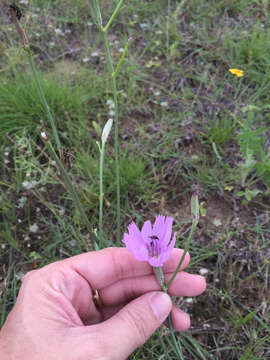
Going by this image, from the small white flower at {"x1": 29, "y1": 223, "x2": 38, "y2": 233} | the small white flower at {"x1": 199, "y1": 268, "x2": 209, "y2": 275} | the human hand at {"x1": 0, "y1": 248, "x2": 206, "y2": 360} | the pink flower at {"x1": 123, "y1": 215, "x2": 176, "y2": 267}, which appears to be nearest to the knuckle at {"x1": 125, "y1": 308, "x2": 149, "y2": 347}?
the human hand at {"x1": 0, "y1": 248, "x2": 206, "y2": 360}

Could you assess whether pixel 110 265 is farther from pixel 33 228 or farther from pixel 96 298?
pixel 33 228

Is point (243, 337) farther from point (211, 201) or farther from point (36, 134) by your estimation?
point (36, 134)

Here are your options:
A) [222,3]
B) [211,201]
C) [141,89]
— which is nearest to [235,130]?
[211,201]

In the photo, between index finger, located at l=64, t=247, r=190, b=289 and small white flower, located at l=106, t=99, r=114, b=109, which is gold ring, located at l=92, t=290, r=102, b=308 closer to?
index finger, located at l=64, t=247, r=190, b=289

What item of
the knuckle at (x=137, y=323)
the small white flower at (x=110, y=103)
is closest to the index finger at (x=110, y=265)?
the knuckle at (x=137, y=323)

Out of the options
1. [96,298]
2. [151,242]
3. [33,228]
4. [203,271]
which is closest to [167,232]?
[151,242]

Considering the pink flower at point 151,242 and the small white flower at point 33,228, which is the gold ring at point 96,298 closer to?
the pink flower at point 151,242

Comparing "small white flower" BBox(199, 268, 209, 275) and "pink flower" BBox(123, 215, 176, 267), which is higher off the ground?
"pink flower" BBox(123, 215, 176, 267)
